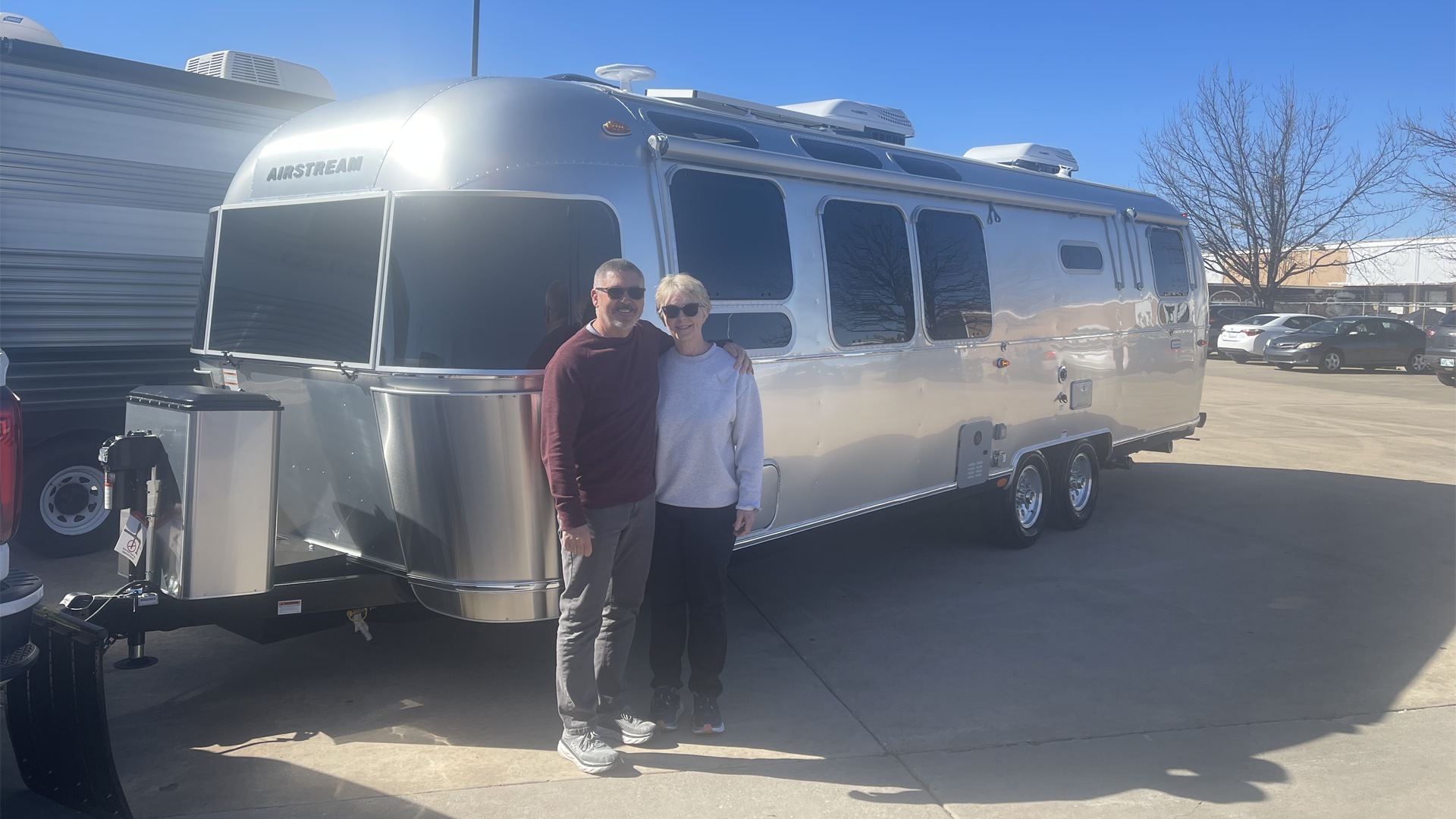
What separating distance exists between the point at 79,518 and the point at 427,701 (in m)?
3.73

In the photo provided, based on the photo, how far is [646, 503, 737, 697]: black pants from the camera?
4.32m

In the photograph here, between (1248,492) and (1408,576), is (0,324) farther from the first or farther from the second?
(1248,492)

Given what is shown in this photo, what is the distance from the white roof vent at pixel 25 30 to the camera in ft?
22.0

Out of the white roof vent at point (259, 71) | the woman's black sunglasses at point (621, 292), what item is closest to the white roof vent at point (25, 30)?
the white roof vent at point (259, 71)

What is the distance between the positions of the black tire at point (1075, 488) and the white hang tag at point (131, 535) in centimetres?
628

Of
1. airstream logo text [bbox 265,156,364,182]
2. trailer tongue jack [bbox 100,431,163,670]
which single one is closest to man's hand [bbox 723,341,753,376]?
airstream logo text [bbox 265,156,364,182]

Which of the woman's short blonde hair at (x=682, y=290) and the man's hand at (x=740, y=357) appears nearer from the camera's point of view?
the woman's short blonde hair at (x=682, y=290)

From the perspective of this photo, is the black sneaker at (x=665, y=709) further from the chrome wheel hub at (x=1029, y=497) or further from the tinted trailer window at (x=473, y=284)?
the chrome wheel hub at (x=1029, y=497)

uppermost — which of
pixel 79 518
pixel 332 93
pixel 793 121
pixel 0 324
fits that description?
pixel 332 93

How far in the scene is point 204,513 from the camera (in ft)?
12.7

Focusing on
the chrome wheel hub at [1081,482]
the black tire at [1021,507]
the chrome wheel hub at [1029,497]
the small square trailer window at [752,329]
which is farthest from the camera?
the chrome wheel hub at [1081,482]

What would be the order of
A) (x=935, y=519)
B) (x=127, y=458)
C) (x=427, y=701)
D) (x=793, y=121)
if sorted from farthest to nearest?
(x=935, y=519) < (x=793, y=121) < (x=427, y=701) < (x=127, y=458)

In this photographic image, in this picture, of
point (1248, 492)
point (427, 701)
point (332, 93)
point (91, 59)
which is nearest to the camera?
point (427, 701)

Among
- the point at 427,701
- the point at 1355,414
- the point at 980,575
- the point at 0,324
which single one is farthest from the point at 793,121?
the point at 1355,414
